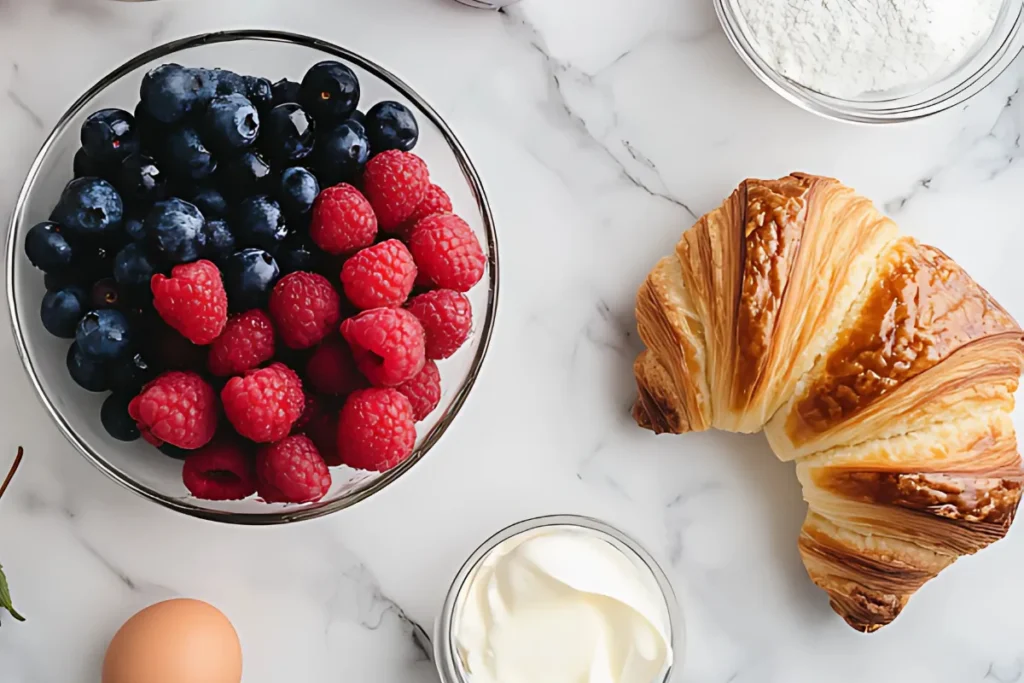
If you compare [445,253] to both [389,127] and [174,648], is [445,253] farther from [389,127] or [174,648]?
[174,648]

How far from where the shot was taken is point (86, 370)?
883 mm

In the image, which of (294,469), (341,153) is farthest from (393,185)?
(294,469)

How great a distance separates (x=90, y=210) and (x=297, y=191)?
17cm

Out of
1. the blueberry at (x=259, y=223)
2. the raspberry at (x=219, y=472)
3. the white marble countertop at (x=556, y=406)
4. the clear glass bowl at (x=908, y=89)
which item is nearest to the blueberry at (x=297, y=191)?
the blueberry at (x=259, y=223)

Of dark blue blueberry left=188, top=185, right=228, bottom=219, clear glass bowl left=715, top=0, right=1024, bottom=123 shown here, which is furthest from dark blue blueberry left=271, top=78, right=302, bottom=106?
clear glass bowl left=715, top=0, right=1024, bottom=123

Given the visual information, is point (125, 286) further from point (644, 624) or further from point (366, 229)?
point (644, 624)

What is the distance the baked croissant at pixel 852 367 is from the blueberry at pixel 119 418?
1.78ft

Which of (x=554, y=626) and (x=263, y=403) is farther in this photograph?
(x=554, y=626)

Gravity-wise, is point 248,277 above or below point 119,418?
above

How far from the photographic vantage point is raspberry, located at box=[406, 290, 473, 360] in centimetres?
90

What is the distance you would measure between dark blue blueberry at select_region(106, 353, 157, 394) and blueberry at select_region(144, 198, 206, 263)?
10 centimetres

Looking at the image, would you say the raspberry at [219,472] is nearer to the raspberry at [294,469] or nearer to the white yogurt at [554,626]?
the raspberry at [294,469]

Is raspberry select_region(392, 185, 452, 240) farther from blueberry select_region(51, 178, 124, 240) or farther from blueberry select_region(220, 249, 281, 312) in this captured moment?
blueberry select_region(51, 178, 124, 240)

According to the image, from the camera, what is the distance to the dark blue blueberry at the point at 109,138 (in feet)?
2.94
